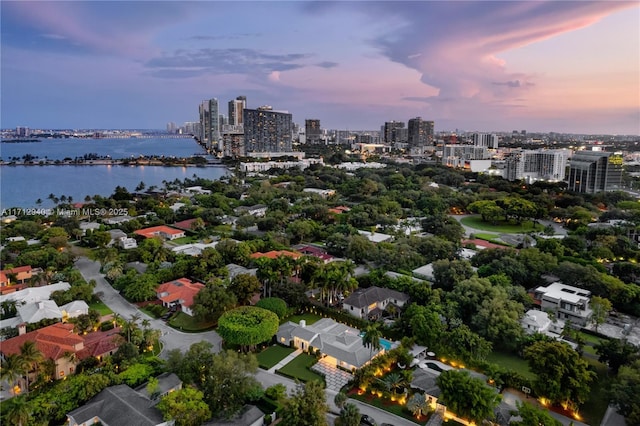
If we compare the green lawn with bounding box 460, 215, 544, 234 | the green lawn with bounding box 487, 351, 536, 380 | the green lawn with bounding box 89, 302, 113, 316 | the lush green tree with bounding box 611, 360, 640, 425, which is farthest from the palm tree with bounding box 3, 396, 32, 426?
the green lawn with bounding box 460, 215, 544, 234

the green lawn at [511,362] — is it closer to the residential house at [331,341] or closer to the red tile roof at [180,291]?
the residential house at [331,341]

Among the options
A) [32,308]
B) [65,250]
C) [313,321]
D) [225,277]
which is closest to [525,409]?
[313,321]

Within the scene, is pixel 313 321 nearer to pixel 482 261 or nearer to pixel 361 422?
pixel 361 422

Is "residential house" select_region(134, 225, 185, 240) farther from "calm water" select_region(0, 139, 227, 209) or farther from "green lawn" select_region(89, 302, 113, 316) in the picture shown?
"calm water" select_region(0, 139, 227, 209)

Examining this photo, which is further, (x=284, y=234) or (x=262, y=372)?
(x=284, y=234)

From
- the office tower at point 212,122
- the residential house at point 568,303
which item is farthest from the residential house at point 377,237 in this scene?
the office tower at point 212,122

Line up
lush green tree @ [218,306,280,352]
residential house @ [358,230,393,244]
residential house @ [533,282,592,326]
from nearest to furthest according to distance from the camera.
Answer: lush green tree @ [218,306,280,352]
residential house @ [533,282,592,326]
residential house @ [358,230,393,244]
